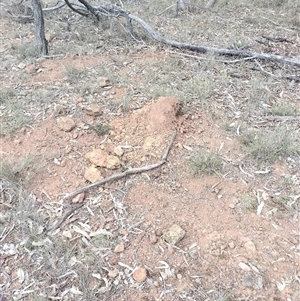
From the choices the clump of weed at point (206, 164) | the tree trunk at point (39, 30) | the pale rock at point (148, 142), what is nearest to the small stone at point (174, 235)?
the clump of weed at point (206, 164)

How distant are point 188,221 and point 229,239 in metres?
0.27

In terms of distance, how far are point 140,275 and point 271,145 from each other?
140 centimetres

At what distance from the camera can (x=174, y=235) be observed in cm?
215

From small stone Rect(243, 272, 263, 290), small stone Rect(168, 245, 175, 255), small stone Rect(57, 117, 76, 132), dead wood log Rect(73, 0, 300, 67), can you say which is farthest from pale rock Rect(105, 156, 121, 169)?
dead wood log Rect(73, 0, 300, 67)

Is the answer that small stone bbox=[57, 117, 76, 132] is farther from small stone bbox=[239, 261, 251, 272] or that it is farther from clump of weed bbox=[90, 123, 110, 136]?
small stone bbox=[239, 261, 251, 272]

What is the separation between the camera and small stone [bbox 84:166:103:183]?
8.11 feet

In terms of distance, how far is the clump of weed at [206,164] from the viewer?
2548 mm

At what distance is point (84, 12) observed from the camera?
5070 millimetres

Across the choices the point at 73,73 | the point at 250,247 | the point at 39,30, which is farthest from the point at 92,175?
the point at 39,30

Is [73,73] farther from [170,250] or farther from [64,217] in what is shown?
[170,250]

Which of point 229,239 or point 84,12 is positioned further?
point 84,12

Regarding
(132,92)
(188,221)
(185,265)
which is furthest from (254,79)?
(185,265)

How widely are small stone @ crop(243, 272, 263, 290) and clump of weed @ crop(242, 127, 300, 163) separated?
3.09 ft

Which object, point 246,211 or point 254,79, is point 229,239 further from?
point 254,79
